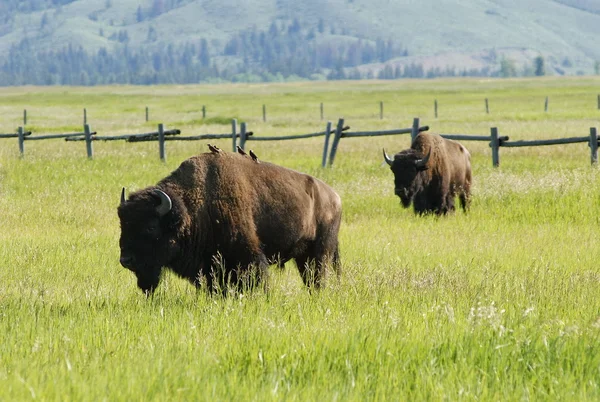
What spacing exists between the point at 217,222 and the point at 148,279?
685 millimetres

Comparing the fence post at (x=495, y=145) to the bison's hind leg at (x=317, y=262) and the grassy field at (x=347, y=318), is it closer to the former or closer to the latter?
the grassy field at (x=347, y=318)

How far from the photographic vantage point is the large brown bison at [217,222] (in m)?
6.56

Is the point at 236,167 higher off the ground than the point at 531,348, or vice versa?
the point at 236,167

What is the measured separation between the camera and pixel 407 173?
42.7 ft

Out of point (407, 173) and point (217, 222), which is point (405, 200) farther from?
point (217, 222)

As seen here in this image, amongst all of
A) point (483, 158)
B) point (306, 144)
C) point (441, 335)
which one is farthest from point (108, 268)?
point (306, 144)

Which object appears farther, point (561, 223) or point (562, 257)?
point (561, 223)

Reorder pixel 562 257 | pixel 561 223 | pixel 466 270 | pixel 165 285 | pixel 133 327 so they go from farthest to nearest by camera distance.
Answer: pixel 561 223 < pixel 562 257 < pixel 466 270 < pixel 165 285 < pixel 133 327

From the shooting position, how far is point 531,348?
4809mm

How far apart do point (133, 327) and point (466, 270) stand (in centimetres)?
380

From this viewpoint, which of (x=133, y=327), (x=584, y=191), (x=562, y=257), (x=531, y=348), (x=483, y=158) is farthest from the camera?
(x=483, y=158)

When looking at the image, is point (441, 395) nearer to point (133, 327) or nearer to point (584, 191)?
point (133, 327)

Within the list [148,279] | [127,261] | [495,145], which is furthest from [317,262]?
[495,145]

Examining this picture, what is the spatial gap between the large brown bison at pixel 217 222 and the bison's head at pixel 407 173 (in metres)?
5.61
